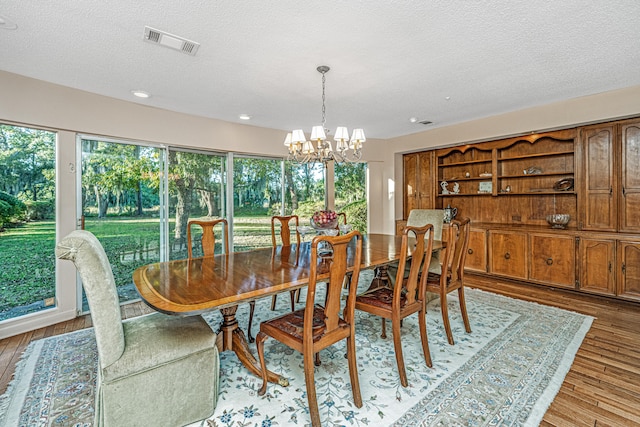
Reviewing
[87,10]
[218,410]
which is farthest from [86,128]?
[218,410]

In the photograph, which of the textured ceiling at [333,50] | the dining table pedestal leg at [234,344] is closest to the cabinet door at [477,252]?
the textured ceiling at [333,50]

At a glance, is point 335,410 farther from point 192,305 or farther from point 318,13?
point 318,13

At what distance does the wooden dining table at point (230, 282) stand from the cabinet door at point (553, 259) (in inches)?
105

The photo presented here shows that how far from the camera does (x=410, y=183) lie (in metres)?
5.85

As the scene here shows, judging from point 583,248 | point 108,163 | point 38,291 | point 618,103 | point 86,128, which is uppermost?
point 618,103

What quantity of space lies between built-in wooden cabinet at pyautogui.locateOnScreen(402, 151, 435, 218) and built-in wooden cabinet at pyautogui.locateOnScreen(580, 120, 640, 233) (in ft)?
7.10

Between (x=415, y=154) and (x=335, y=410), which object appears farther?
(x=415, y=154)

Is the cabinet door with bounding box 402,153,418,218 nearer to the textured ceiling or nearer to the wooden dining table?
the textured ceiling

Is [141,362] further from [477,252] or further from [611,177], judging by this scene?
[611,177]

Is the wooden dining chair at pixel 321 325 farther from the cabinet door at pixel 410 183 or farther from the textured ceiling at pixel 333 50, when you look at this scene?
the cabinet door at pixel 410 183

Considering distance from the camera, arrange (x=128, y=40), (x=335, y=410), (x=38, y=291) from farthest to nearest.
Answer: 1. (x=38, y=291)
2. (x=128, y=40)
3. (x=335, y=410)

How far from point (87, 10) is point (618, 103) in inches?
203

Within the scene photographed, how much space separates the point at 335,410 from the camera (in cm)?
173

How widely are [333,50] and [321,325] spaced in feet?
6.89
